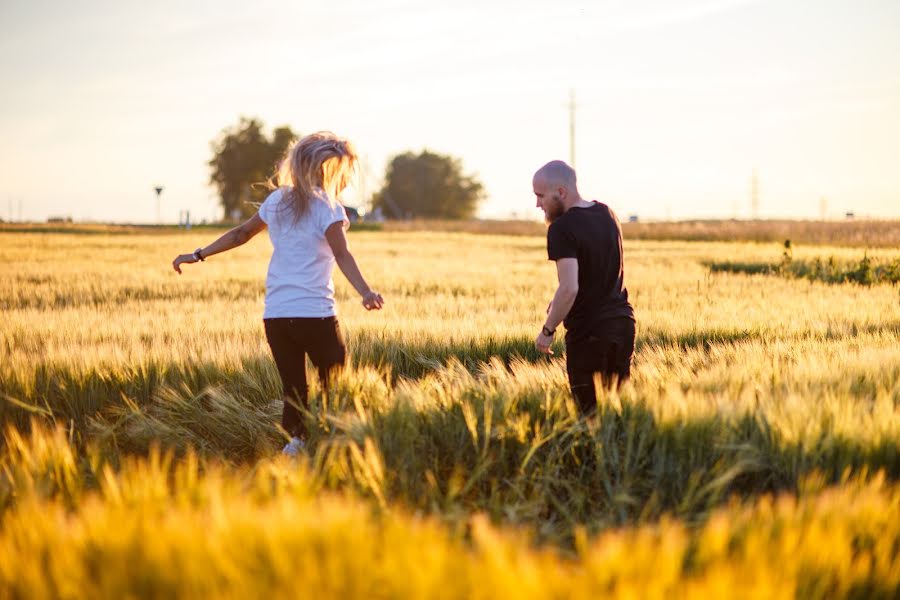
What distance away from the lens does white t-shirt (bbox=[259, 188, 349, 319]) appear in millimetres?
4324

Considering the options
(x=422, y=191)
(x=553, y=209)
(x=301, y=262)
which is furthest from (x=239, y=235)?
(x=422, y=191)

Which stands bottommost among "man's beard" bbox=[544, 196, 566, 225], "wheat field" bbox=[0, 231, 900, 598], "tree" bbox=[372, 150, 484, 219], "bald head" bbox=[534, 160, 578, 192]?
"wheat field" bbox=[0, 231, 900, 598]

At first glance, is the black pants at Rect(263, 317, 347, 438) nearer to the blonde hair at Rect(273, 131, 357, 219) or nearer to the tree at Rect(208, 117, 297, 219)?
the blonde hair at Rect(273, 131, 357, 219)

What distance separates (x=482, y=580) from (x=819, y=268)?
15564mm

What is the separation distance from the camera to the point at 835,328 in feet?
23.9

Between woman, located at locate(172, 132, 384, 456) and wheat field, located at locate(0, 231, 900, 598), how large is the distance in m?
0.24

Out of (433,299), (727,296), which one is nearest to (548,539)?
(433,299)

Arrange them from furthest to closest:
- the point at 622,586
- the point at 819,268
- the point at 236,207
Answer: the point at 236,207 → the point at 819,268 → the point at 622,586

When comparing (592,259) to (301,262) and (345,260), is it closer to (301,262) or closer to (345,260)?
(345,260)

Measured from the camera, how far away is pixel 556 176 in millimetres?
4508

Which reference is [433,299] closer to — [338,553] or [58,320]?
[58,320]

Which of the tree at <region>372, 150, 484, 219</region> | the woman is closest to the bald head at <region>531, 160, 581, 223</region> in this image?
the woman

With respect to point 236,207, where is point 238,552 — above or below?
below

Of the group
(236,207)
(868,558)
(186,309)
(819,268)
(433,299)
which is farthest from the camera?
(236,207)
